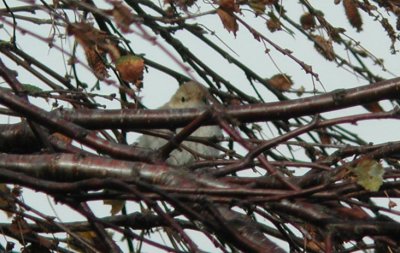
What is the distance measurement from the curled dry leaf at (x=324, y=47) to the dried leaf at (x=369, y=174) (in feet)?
6.74

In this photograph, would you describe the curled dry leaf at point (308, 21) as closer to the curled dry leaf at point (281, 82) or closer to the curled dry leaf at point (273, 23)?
the curled dry leaf at point (281, 82)

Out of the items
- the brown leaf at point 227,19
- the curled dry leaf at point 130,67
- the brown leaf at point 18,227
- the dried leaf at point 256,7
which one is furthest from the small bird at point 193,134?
the curled dry leaf at point 130,67

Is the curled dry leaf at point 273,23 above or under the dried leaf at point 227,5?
above

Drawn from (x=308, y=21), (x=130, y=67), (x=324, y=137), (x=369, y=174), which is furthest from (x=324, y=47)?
(x=369, y=174)

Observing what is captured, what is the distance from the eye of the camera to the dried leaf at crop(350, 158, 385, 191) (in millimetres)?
2451

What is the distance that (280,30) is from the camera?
4285mm

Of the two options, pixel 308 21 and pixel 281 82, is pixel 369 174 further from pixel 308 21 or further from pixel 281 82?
pixel 281 82

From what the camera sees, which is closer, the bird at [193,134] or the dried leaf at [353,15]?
the dried leaf at [353,15]

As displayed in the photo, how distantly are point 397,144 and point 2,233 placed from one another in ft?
5.20

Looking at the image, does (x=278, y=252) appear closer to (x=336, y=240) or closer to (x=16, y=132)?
(x=336, y=240)

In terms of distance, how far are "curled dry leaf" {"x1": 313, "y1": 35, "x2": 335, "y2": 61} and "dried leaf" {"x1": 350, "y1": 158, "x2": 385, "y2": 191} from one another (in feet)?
6.74

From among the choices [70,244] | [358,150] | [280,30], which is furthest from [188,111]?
[280,30]

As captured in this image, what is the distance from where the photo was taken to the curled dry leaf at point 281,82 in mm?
4906

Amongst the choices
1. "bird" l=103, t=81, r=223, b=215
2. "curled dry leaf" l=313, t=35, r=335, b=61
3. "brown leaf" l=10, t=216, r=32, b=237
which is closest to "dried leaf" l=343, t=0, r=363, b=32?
"curled dry leaf" l=313, t=35, r=335, b=61
